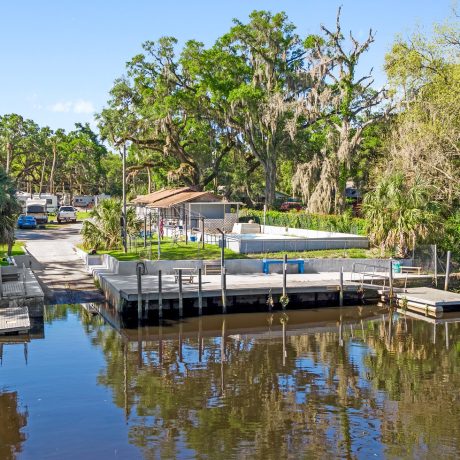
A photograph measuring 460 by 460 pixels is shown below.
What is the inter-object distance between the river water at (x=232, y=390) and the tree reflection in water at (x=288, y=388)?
0.04m

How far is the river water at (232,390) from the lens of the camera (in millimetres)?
14461

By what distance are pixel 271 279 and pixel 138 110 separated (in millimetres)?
38438

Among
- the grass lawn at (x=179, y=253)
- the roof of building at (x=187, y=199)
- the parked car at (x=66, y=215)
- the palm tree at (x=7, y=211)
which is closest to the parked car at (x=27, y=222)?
the parked car at (x=66, y=215)

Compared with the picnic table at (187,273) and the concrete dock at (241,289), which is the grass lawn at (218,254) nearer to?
the picnic table at (187,273)

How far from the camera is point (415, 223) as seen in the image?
34.1m

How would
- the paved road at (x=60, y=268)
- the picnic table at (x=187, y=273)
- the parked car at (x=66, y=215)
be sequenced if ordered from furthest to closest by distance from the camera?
the parked car at (x=66, y=215)
the picnic table at (x=187, y=273)
the paved road at (x=60, y=268)

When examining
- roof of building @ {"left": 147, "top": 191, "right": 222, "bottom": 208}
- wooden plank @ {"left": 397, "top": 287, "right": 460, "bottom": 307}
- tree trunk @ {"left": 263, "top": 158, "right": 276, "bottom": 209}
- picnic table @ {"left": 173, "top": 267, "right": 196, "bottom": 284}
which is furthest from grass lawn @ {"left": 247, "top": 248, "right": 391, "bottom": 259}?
tree trunk @ {"left": 263, "top": 158, "right": 276, "bottom": 209}

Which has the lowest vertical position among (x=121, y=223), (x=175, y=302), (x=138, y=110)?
(x=175, y=302)

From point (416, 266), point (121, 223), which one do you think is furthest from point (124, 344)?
point (416, 266)

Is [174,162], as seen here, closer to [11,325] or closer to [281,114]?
[281,114]

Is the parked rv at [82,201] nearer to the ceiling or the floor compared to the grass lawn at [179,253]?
nearer to the ceiling

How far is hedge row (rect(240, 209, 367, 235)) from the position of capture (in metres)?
42.8

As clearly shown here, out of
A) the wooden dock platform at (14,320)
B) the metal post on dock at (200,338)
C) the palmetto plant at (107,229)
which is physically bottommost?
the metal post on dock at (200,338)

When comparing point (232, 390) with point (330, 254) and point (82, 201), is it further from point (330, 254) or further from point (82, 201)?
point (82, 201)
